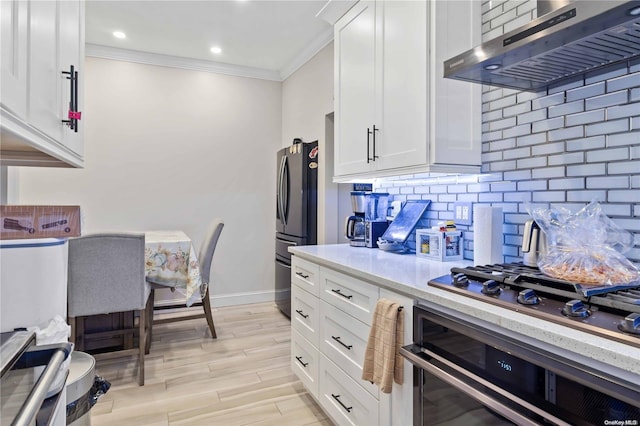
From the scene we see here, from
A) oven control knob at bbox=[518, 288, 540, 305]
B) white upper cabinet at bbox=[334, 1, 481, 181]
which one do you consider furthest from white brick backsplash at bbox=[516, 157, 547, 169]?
oven control knob at bbox=[518, 288, 540, 305]

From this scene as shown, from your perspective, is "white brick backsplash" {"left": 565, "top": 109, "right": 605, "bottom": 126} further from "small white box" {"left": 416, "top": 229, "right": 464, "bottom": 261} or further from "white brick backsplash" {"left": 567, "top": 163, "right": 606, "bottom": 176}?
"small white box" {"left": 416, "top": 229, "right": 464, "bottom": 261}

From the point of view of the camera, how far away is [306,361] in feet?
7.44

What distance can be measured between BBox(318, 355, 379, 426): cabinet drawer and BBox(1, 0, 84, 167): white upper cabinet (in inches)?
62.2

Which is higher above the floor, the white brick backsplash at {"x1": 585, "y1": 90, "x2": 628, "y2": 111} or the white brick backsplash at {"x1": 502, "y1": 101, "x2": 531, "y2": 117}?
the white brick backsplash at {"x1": 502, "y1": 101, "x2": 531, "y2": 117}

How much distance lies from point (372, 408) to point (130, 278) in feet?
6.08

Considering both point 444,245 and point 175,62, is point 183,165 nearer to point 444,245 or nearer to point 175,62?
point 175,62

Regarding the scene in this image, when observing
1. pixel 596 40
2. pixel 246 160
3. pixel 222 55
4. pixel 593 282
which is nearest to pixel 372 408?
pixel 593 282

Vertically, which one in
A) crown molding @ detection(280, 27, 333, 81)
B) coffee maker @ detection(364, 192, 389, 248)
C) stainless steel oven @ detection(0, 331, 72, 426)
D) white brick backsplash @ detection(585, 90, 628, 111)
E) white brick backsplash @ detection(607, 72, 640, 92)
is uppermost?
crown molding @ detection(280, 27, 333, 81)

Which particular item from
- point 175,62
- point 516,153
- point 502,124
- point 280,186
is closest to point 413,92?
point 502,124

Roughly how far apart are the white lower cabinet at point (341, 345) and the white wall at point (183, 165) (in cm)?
223

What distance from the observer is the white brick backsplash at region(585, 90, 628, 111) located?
4.34ft

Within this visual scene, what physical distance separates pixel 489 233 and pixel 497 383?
2.68 ft

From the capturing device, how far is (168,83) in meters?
4.15

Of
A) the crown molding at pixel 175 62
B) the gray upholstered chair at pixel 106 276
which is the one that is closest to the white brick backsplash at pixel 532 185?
the gray upholstered chair at pixel 106 276
